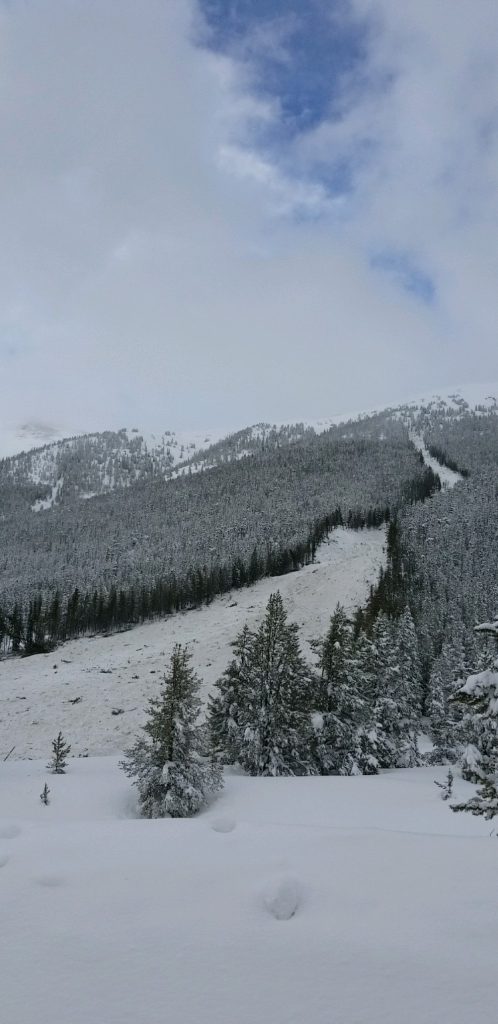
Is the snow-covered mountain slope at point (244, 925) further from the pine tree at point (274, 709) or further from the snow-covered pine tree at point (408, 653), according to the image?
the snow-covered pine tree at point (408, 653)

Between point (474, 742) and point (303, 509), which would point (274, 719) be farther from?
point (303, 509)

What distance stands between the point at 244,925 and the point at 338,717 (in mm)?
20675

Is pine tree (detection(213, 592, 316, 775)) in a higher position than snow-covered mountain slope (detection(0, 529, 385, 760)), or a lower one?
higher

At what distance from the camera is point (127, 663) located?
5572 cm

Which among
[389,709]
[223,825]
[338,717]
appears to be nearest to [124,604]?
[389,709]

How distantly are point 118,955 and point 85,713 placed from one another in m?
40.5

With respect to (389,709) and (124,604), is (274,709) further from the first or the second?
(124,604)

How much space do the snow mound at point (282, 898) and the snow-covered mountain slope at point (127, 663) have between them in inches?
1270

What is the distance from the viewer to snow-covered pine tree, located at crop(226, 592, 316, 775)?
2327cm

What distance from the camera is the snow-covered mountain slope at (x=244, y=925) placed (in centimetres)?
416

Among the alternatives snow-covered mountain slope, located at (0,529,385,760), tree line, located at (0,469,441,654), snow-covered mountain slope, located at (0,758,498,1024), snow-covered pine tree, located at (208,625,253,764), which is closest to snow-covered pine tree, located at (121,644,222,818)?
snow-covered pine tree, located at (208,625,253,764)

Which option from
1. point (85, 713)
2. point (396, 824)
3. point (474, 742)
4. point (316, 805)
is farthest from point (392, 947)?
point (85, 713)

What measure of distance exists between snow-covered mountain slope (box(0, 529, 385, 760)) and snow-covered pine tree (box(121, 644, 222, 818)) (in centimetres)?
1795

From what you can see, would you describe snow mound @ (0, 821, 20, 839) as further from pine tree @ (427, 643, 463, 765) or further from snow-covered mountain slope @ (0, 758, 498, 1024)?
pine tree @ (427, 643, 463, 765)
